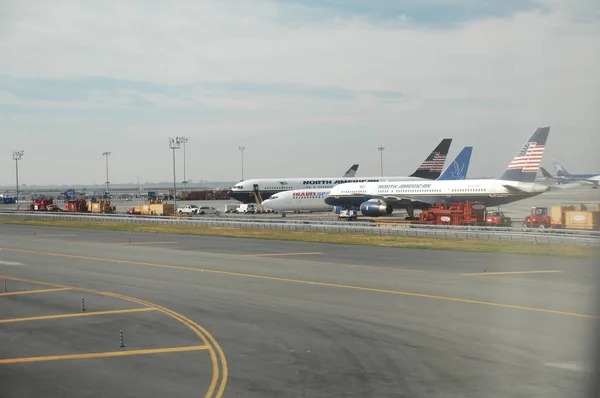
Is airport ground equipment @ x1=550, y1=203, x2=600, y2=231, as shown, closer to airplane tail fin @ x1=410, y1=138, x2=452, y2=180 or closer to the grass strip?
the grass strip

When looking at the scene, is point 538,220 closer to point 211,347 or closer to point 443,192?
point 443,192

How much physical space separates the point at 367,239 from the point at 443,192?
26.8 meters

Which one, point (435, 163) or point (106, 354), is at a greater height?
point (435, 163)

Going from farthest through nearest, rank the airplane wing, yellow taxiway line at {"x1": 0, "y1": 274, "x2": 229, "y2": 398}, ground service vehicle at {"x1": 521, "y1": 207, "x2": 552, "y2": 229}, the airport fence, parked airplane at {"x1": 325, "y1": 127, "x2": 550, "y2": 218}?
the airplane wing < parked airplane at {"x1": 325, "y1": 127, "x2": 550, "y2": 218} < ground service vehicle at {"x1": 521, "y1": 207, "x2": 552, "y2": 229} < the airport fence < yellow taxiway line at {"x1": 0, "y1": 274, "x2": 229, "y2": 398}

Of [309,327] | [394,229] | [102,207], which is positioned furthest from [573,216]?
[102,207]

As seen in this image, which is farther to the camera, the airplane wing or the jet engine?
the airplane wing

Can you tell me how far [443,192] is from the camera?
85625 mm

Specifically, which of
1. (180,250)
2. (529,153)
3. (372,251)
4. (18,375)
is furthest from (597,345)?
(529,153)

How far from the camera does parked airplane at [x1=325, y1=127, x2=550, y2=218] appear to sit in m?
76.2

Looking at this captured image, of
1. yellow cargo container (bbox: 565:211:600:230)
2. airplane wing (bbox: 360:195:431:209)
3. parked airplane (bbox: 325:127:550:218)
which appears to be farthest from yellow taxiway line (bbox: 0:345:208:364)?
airplane wing (bbox: 360:195:431:209)

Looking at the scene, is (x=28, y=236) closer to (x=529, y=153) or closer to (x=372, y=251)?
(x=372, y=251)

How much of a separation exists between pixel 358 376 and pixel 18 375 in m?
9.95

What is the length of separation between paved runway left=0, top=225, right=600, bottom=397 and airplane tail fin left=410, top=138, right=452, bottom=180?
7932cm

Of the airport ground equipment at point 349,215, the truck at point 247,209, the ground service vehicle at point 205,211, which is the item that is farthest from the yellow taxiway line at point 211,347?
the truck at point 247,209
